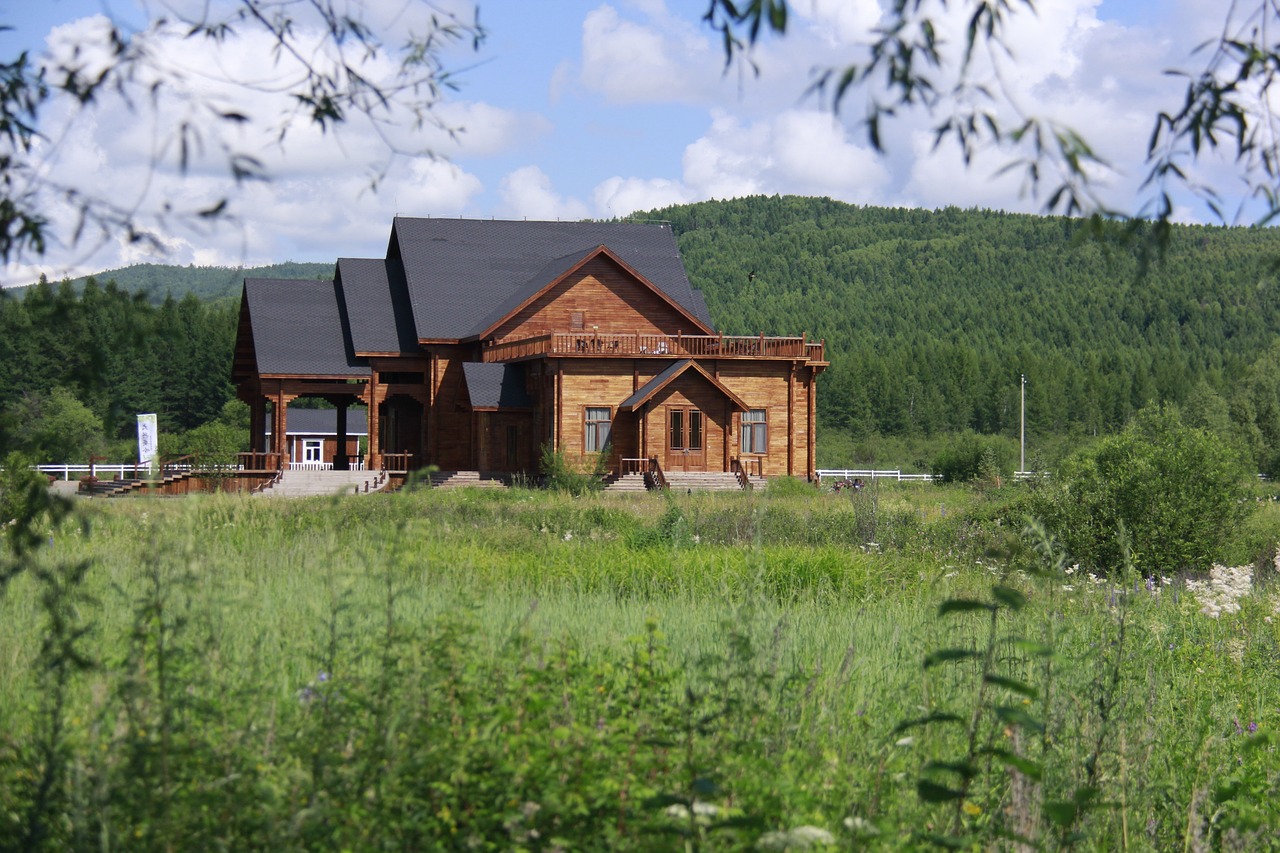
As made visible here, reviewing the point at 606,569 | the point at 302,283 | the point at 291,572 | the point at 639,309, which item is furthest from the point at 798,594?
the point at 302,283

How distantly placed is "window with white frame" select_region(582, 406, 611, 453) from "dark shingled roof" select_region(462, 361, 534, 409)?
2.38 meters

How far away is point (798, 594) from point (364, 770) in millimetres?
7709

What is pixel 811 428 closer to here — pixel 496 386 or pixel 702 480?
pixel 702 480

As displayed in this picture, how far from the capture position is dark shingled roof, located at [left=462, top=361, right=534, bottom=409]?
3756 centimetres

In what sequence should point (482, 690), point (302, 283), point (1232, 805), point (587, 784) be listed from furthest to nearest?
point (302, 283)
point (1232, 805)
point (482, 690)
point (587, 784)

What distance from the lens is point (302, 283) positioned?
43281 mm

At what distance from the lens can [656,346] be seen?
37.0 m

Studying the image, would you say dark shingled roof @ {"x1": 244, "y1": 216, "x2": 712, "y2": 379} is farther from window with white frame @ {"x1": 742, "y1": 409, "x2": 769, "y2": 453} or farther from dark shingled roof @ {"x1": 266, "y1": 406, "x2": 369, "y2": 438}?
dark shingled roof @ {"x1": 266, "y1": 406, "x2": 369, "y2": 438}

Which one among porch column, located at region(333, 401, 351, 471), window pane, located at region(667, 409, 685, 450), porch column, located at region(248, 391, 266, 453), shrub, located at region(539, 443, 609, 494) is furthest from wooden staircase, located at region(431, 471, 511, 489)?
porch column, located at region(248, 391, 266, 453)

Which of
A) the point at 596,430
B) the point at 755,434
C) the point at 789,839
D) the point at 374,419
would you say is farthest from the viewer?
the point at 374,419

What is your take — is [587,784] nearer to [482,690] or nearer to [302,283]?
[482,690]

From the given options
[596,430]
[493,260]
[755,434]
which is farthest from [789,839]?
[493,260]

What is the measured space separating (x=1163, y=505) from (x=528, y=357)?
2179cm

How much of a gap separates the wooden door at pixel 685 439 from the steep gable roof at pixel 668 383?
817mm
